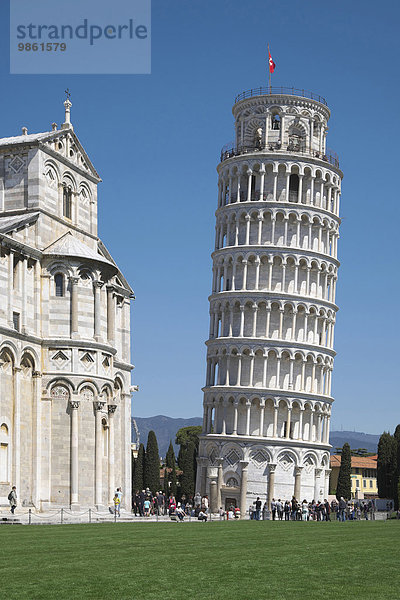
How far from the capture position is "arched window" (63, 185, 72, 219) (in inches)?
2053

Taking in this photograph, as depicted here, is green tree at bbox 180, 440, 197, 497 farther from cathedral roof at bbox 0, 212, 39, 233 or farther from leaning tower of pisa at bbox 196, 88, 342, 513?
cathedral roof at bbox 0, 212, 39, 233

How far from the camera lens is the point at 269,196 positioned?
9000cm

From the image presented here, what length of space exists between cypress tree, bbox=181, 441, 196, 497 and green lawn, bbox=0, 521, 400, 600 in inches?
2697

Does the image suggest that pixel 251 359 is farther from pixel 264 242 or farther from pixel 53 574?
pixel 53 574

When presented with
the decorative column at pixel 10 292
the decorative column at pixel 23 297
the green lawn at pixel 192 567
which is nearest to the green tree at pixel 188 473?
the decorative column at pixel 23 297

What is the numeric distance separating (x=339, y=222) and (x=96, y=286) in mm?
50646

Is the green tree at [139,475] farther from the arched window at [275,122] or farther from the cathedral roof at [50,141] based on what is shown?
the cathedral roof at [50,141]

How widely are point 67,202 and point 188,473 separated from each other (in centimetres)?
5544

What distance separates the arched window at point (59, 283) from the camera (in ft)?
156

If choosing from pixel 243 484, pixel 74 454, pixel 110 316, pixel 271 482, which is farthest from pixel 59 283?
pixel 271 482

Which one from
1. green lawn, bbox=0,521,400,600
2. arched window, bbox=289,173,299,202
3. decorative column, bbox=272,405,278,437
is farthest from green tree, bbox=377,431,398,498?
green lawn, bbox=0,521,400,600

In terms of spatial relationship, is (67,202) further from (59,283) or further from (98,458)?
(98,458)

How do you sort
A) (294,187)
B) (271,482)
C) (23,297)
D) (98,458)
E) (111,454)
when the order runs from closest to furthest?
1. (23,297)
2. (98,458)
3. (111,454)
4. (271,482)
5. (294,187)

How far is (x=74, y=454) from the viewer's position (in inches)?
1805
